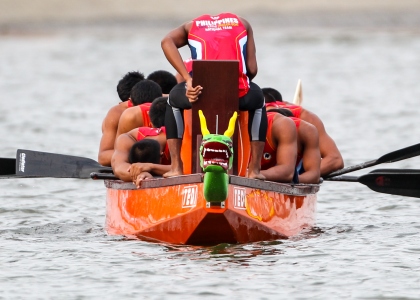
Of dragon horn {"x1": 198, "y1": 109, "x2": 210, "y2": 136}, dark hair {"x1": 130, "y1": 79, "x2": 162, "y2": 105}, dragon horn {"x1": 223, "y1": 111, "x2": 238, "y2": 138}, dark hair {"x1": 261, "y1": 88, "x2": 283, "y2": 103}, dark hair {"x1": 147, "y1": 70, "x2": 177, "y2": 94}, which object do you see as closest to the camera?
dragon horn {"x1": 223, "y1": 111, "x2": 238, "y2": 138}

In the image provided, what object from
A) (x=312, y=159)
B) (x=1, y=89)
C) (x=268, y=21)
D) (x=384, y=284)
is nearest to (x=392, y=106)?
(x=1, y=89)

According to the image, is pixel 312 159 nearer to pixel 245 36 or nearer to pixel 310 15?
pixel 245 36

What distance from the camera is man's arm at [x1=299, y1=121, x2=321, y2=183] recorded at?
11102 mm

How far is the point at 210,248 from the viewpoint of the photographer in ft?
32.7

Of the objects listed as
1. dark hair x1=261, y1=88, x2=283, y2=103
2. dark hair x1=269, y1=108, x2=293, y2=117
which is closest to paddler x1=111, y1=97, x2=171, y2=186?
dark hair x1=269, y1=108, x2=293, y2=117

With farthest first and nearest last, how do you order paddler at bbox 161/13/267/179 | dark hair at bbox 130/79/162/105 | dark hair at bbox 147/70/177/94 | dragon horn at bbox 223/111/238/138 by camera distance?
dark hair at bbox 147/70/177/94, dark hair at bbox 130/79/162/105, paddler at bbox 161/13/267/179, dragon horn at bbox 223/111/238/138

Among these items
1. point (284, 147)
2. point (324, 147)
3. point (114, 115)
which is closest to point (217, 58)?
point (284, 147)

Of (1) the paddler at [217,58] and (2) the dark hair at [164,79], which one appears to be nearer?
(1) the paddler at [217,58]

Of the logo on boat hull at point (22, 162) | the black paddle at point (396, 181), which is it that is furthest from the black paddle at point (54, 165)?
the black paddle at point (396, 181)

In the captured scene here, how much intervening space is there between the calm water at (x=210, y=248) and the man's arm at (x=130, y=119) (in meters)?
1.07

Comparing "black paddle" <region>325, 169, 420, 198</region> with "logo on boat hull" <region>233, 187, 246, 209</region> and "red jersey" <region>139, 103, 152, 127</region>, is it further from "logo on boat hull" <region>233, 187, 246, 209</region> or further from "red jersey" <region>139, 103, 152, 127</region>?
"logo on boat hull" <region>233, 187, 246, 209</region>

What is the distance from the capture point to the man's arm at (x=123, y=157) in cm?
1056

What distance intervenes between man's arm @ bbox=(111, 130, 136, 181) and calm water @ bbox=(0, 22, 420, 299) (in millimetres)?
614

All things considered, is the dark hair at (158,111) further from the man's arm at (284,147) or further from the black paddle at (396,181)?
the black paddle at (396,181)
